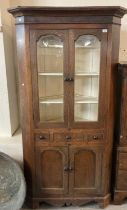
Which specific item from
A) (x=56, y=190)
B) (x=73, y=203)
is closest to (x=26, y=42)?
(x=56, y=190)

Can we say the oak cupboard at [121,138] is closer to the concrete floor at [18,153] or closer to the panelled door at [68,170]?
the concrete floor at [18,153]

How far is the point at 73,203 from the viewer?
209 cm

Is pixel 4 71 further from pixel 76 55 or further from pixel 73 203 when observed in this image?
pixel 73 203

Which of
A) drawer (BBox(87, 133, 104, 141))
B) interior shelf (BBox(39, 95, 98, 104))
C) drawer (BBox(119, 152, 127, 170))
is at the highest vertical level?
interior shelf (BBox(39, 95, 98, 104))

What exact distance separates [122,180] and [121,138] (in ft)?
1.46

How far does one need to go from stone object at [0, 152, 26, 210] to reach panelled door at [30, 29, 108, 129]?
49 centimetres

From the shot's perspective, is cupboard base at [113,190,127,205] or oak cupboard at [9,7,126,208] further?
cupboard base at [113,190,127,205]

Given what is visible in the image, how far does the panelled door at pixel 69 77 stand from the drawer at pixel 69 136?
8cm

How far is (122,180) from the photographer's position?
2062mm

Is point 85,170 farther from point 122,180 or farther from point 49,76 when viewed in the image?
point 49,76

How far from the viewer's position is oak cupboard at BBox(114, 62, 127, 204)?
185 centimetres

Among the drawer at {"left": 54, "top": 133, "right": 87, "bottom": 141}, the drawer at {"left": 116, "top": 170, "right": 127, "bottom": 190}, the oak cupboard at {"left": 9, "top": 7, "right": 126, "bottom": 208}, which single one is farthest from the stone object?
the drawer at {"left": 116, "top": 170, "right": 127, "bottom": 190}

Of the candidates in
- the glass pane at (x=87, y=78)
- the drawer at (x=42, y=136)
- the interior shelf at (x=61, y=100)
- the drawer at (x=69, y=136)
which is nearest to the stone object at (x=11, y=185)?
the drawer at (x=42, y=136)

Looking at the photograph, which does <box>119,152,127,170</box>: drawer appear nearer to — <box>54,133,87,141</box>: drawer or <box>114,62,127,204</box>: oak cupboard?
<box>114,62,127,204</box>: oak cupboard
